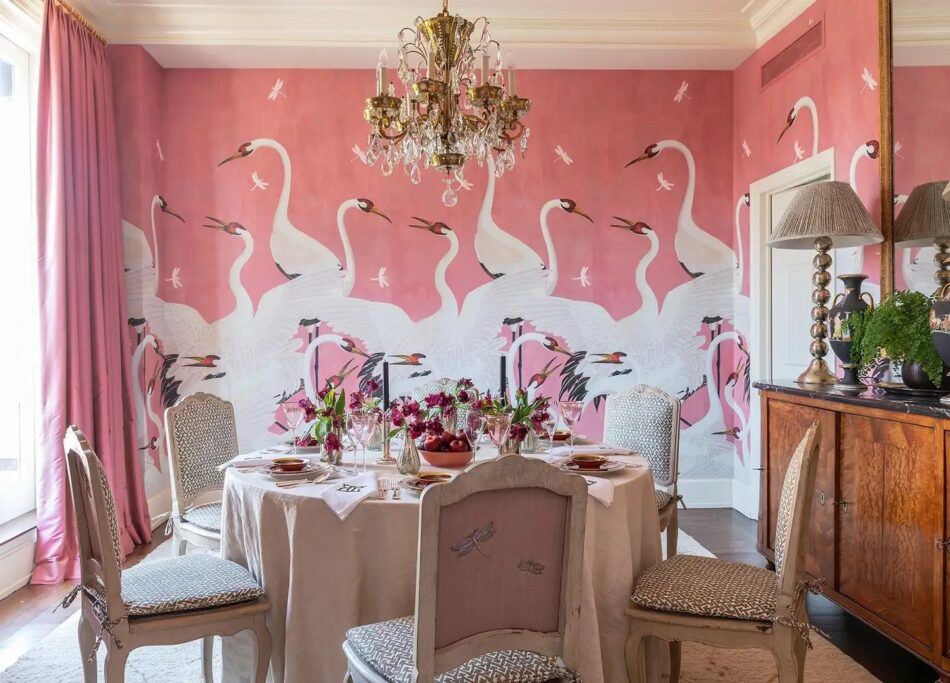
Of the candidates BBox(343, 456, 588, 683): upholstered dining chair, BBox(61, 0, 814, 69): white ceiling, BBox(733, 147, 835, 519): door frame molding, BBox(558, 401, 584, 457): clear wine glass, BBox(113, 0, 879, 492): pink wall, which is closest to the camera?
BBox(343, 456, 588, 683): upholstered dining chair

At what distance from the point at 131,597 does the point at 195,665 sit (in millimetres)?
771

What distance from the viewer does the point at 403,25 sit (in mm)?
4312

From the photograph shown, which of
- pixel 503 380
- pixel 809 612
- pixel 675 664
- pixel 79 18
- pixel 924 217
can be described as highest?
pixel 79 18

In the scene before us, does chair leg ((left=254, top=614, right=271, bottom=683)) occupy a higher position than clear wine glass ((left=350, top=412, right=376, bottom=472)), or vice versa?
clear wine glass ((left=350, top=412, right=376, bottom=472))

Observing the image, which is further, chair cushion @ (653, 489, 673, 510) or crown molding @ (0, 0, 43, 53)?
crown molding @ (0, 0, 43, 53)

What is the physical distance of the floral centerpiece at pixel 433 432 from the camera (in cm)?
225

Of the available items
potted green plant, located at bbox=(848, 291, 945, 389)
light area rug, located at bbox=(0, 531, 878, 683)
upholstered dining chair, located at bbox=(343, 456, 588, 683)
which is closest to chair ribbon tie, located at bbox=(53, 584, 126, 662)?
light area rug, located at bbox=(0, 531, 878, 683)

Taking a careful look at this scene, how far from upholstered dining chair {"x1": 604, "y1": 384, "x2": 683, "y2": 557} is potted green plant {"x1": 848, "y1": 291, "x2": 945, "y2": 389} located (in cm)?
79

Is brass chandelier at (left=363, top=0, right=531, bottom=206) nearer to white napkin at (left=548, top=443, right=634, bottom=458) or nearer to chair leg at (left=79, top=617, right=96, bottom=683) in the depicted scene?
white napkin at (left=548, top=443, right=634, bottom=458)

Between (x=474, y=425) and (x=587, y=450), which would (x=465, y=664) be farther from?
(x=587, y=450)

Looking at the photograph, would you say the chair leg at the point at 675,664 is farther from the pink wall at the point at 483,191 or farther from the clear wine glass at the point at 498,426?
the pink wall at the point at 483,191

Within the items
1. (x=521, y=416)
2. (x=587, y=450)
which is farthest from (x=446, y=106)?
→ (x=587, y=450)

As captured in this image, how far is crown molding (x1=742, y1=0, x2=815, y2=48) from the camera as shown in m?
3.92

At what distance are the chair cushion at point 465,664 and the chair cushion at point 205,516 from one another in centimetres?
115
